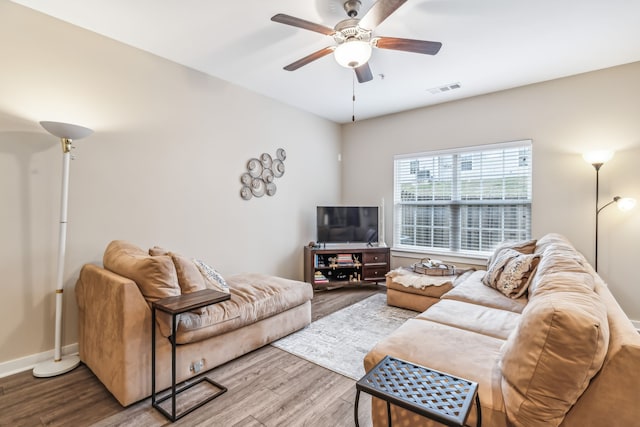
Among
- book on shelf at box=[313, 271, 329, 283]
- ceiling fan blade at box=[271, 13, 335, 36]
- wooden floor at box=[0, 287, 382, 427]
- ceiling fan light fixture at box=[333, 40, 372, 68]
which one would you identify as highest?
ceiling fan blade at box=[271, 13, 335, 36]

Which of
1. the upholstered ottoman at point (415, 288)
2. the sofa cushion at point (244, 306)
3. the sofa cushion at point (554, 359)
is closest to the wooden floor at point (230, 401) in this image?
the sofa cushion at point (244, 306)

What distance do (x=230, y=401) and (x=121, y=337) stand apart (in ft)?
2.71

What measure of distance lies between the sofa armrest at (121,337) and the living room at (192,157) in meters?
0.77

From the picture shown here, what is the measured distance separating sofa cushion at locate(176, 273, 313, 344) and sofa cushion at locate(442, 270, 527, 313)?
4.96 ft

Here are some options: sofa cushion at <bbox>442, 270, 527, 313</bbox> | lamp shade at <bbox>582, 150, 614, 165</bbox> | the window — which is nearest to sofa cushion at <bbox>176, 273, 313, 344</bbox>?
sofa cushion at <bbox>442, 270, 527, 313</bbox>

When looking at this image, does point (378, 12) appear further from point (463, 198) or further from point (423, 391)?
point (463, 198)

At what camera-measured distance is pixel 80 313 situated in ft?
8.30

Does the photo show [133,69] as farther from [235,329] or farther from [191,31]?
[235,329]

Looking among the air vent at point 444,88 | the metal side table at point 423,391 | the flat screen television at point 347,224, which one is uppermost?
the air vent at point 444,88

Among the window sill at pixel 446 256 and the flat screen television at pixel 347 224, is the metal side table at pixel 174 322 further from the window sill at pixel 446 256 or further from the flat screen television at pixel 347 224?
the window sill at pixel 446 256

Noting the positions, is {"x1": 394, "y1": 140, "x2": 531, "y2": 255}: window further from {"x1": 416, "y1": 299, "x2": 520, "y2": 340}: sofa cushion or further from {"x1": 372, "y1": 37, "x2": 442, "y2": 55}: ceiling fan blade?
{"x1": 372, "y1": 37, "x2": 442, "y2": 55}: ceiling fan blade

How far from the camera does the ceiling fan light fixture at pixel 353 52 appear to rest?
86.8 inches

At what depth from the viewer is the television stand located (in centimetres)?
462

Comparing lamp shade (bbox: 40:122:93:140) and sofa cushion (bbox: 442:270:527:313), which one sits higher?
lamp shade (bbox: 40:122:93:140)
